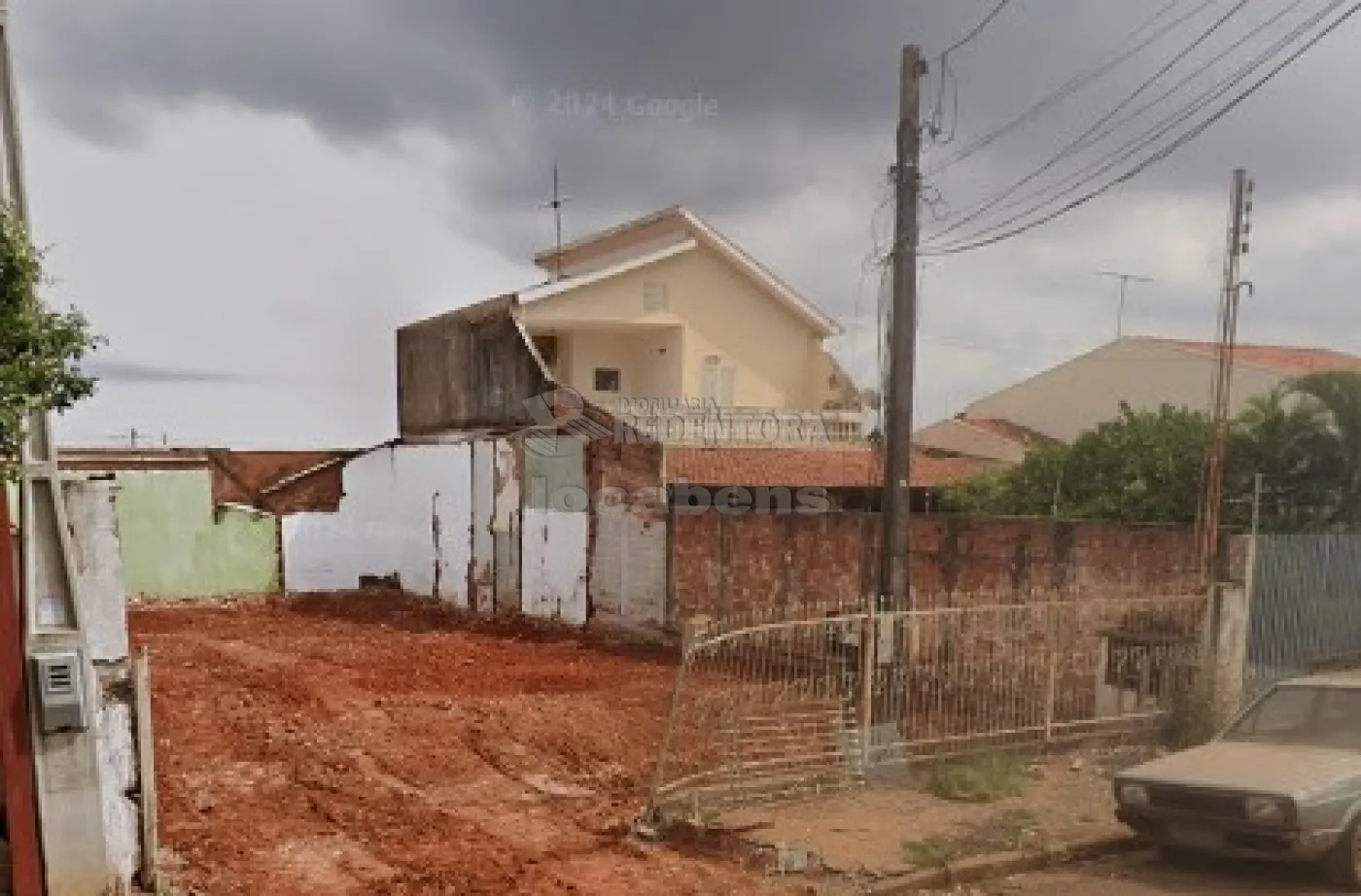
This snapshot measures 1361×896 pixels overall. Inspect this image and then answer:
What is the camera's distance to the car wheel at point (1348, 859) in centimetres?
732

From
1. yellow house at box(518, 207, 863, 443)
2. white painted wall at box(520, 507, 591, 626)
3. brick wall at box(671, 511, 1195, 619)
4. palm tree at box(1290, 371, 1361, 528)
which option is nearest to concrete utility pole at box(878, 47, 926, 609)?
brick wall at box(671, 511, 1195, 619)

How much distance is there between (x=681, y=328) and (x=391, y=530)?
865 centimetres

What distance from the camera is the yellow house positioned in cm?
2738

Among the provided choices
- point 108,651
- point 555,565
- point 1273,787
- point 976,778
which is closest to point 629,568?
point 555,565

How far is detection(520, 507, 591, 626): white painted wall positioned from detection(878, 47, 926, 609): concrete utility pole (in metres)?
8.65

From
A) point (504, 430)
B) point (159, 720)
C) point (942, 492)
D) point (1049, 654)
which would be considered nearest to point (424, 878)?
point (159, 720)

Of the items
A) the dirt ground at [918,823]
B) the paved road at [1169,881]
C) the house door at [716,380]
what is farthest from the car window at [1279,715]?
the house door at [716,380]

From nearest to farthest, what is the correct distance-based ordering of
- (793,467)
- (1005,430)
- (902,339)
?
1. (902,339)
2. (793,467)
3. (1005,430)

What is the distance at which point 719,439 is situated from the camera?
24312 mm

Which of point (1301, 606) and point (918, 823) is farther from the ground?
point (1301, 606)

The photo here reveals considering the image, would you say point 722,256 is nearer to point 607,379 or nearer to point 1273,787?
point 607,379

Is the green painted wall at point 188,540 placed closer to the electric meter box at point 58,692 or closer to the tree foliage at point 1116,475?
the tree foliage at point 1116,475

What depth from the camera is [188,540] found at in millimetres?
24250

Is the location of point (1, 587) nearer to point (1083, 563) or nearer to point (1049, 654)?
point (1049, 654)
